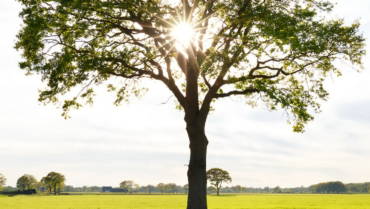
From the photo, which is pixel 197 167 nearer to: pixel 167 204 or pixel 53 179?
pixel 167 204

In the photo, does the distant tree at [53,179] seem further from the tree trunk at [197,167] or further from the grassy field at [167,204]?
the tree trunk at [197,167]

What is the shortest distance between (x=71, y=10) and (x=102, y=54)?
3.48 metres

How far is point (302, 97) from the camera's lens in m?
24.4

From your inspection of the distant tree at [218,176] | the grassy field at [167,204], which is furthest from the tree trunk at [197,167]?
the distant tree at [218,176]

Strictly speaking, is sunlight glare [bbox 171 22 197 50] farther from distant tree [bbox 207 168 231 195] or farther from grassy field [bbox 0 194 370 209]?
distant tree [bbox 207 168 231 195]

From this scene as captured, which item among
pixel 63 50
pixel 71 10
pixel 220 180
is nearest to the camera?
pixel 71 10

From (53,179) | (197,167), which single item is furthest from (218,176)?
(197,167)

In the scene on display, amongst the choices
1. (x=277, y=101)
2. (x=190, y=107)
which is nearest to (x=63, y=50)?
(x=190, y=107)

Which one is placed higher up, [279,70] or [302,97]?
[279,70]

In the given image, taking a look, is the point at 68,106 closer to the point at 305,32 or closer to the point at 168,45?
the point at 168,45

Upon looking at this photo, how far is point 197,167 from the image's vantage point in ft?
71.9

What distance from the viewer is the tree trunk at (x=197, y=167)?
2175cm

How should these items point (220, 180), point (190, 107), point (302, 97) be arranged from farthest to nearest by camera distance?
point (220, 180)
point (302, 97)
point (190, 107)

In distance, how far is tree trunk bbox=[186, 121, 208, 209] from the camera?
2175 centimetres
